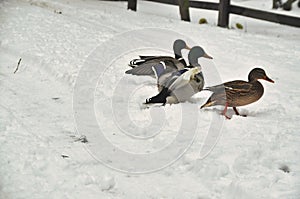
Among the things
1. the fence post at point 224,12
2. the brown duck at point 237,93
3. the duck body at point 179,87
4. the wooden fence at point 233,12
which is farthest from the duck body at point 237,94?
the fence post at point 224,12

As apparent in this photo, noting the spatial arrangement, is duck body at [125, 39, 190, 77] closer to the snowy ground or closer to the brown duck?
the snowy ground

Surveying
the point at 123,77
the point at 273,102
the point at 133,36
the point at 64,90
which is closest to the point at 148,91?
the point at 123,77

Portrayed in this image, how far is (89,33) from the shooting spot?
5.80 meters

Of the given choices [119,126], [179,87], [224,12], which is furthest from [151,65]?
[224,12]

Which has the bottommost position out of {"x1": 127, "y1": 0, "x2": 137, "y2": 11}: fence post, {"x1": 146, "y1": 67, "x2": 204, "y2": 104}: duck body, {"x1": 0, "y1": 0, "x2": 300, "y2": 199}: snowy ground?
{"x1": 127, "y1": 0, "x2": 137, "y2": 11}: fence post

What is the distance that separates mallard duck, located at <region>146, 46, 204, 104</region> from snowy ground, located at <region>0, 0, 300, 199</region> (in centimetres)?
8

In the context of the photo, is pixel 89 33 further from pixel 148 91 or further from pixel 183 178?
pixel 183 178

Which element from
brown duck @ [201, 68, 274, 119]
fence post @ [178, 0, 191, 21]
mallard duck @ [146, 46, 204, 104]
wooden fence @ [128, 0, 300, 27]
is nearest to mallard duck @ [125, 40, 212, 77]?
mallard duck @ [146, 46, 204, 104]

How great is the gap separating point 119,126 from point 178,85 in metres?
0.61

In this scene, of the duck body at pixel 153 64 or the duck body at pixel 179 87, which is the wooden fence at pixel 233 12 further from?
the duck body at pixel 179 87

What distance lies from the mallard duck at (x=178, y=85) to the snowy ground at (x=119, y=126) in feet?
0.27

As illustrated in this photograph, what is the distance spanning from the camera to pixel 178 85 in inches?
144

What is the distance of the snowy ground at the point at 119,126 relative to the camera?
8.52 ft

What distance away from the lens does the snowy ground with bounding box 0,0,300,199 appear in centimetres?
260
